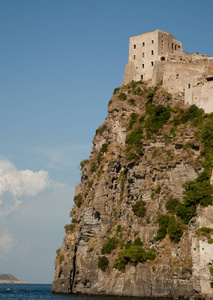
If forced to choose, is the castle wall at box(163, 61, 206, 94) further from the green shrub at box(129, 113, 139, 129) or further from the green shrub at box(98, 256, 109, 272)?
the green shrub at box(98, 256, 109, 272)

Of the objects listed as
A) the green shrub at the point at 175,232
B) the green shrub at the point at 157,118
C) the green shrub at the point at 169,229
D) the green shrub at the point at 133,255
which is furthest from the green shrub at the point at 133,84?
the green shrub at the point at 175,232

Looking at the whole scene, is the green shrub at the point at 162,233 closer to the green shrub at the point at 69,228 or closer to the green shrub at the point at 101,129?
the green shrub at the point at 69,228

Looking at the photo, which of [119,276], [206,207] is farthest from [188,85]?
[119,276]

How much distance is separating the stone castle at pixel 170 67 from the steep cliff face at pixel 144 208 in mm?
1837

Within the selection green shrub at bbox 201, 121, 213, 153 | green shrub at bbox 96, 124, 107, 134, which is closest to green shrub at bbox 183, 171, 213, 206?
green shrub at bbox 201, 121, 213, 153

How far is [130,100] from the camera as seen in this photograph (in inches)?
3344

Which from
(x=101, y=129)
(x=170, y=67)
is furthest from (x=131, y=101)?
(x=170, y=67)

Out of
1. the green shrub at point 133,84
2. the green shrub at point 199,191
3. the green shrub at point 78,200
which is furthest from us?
the green shrub at point 133,84

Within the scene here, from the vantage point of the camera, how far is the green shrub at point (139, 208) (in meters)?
72.6

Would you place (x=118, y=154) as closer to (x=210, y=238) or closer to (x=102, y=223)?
(x=102, y=223)

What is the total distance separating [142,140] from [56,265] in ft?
76.1

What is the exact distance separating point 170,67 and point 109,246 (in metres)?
28.7

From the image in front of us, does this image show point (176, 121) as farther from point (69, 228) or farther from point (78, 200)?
point (69, 228)

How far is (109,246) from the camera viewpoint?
242 feet
